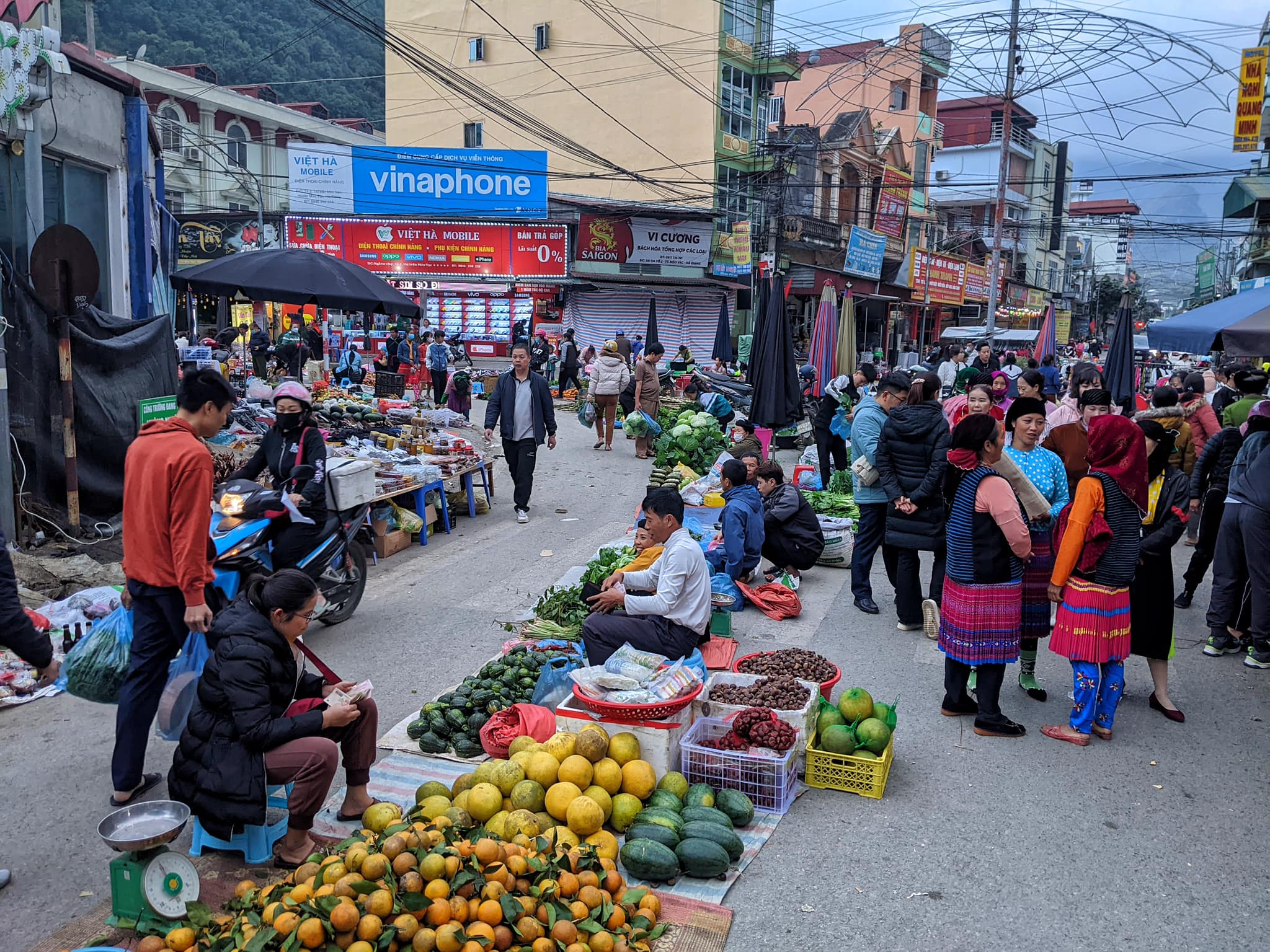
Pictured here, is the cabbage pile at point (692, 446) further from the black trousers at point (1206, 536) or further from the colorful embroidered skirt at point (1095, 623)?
the colorful embroidered skirt at point (1095, 623)

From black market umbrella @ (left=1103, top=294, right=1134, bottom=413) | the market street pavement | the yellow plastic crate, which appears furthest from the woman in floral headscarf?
black market umbrella @ (left=1103, top=294, right=1134, bottom=413)

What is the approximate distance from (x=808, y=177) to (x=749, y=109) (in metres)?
3.43

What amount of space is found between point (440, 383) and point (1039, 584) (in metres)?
17.9

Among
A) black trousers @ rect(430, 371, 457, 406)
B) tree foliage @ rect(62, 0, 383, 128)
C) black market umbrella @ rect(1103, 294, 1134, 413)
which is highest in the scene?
tree foliage @ rect(62, 0, 383, 128)

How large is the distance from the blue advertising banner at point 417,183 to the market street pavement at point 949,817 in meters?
24.4

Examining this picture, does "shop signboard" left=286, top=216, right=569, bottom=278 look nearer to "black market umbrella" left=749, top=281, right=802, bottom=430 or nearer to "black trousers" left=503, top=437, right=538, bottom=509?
"black market umbrella" left=749, top=281, right=802, bottom=430

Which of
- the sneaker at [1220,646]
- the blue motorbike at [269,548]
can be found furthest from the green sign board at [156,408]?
the sneaker at [1220,646]

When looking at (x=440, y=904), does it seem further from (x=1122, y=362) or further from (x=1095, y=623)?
(x=1122, y=362)

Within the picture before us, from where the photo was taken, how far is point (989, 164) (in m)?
61.0

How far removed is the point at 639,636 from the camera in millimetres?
5578

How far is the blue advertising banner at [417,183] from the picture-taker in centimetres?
2975

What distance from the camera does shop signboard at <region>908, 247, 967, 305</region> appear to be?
41.2 metres

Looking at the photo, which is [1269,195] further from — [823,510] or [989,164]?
[989,164]

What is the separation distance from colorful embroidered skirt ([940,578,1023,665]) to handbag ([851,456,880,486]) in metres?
2.48
